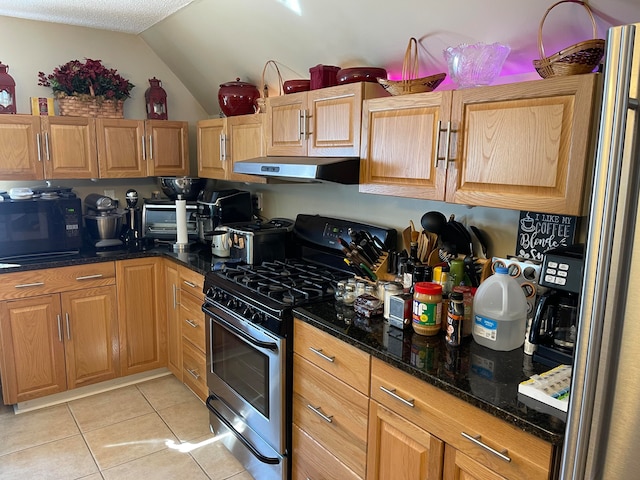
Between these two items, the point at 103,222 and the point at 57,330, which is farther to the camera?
the point at 103,222

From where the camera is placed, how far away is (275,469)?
2195 millimetres

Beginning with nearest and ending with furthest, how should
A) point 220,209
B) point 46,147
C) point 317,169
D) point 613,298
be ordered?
1. point 613,298
2. point 317,169
3. point 46,147
4. point 220,209

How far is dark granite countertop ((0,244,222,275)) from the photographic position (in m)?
2.79

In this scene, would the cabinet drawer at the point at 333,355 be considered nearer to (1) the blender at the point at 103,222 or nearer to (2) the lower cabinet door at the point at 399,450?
(2) the lower cabinet door at the point at 399,450

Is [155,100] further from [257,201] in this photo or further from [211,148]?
[257,201]

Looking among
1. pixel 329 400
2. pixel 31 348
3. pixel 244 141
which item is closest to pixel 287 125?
pixel 244 141

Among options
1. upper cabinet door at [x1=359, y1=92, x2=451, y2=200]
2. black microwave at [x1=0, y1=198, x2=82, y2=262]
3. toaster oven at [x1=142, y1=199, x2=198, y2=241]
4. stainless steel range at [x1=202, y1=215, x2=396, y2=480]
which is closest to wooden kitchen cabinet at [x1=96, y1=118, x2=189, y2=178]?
toaster oven at [x1=142, y1=199, x2=198, y2=241]

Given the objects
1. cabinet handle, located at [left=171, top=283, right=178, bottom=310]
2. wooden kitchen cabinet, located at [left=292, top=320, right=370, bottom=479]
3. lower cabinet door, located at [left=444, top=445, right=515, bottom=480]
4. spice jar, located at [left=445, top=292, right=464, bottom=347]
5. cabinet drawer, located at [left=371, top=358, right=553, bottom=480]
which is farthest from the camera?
cabinet handle, located at [left=171, top=283, right=178, bottom=310]

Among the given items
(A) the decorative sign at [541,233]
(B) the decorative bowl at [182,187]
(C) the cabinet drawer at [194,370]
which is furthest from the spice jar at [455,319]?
(B) the decorative bowl at [182,187]

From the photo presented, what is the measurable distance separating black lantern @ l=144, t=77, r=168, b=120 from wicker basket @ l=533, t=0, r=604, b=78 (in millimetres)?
2834

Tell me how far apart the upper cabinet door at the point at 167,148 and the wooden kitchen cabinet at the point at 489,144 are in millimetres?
1904

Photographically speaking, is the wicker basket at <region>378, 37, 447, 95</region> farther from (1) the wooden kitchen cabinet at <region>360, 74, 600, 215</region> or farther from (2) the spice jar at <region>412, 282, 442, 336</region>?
(2) the spice jar at <region>412, 282, 442, 336</region>

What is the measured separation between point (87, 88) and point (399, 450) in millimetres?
2965

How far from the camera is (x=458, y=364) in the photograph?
59.9 inches
